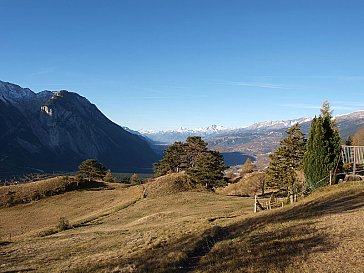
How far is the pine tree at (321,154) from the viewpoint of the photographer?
41344mm

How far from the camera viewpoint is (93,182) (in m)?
85.4

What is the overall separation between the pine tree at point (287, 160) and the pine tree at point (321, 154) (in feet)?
22.7

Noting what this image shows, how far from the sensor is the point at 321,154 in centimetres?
4200

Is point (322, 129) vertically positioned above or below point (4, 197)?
above

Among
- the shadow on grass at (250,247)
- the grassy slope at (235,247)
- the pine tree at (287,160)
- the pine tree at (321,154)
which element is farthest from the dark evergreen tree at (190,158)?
the shadow on grass at (250,247)

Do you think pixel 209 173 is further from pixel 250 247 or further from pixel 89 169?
pixel 250 247

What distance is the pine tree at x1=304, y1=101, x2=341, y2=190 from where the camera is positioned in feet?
136

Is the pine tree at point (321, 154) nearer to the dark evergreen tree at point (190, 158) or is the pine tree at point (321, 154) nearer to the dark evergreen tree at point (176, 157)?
the dark evergreen tree at point (190, 158)

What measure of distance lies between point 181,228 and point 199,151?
214ft

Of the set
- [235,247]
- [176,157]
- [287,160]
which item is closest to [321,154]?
[287,160]

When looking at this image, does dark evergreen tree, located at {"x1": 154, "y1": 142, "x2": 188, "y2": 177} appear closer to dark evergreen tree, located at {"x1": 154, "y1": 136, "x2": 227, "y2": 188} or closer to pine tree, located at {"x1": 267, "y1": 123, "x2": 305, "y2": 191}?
dark evergreen tree, located at {"x1": 154, "y1": 136, "x2": 227, "y2": 188}

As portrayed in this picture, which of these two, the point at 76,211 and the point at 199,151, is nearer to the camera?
the point at 76,211

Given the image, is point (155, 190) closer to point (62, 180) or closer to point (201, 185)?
point (201, 185)

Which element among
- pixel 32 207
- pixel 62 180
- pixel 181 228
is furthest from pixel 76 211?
pixel 181 228
